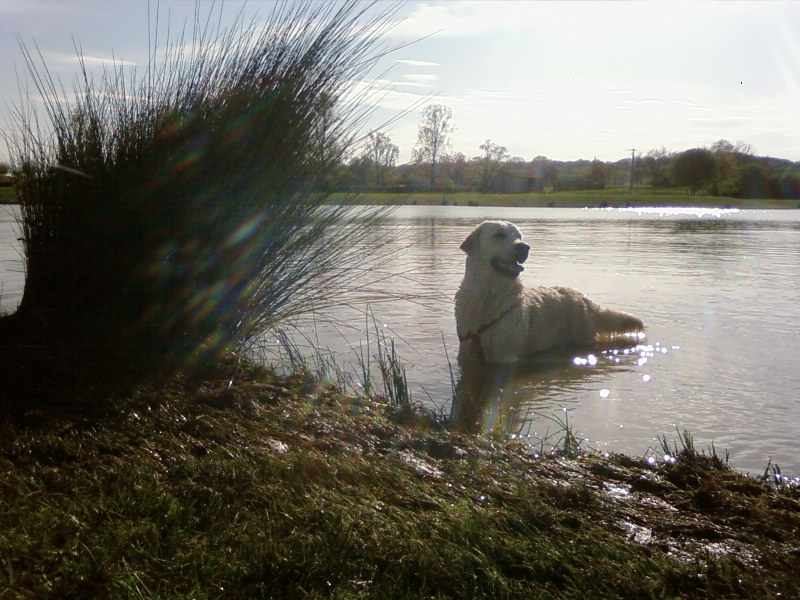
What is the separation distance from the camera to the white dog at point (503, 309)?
7824 millimetres

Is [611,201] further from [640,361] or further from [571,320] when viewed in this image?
[640,361]

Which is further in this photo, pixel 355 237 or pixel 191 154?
pixel 355 237

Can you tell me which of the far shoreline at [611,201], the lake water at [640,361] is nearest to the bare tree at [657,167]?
the far shoreline at [611,201]

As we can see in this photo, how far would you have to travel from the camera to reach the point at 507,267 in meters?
8.00

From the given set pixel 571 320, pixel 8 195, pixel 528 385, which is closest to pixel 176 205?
pixel 8 195

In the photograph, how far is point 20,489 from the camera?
275 cm

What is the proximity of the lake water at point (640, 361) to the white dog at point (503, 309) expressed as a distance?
1.03 ft

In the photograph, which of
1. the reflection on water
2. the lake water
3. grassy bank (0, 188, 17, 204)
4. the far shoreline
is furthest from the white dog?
the far shoreline

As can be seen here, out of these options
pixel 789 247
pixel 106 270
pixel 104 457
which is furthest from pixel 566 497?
pixel 789 247

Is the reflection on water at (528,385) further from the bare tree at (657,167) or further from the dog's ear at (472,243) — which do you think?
the bare tree at (657,167)

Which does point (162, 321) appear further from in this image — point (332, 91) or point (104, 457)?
point (332, 91)

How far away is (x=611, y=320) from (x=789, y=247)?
38.0ft

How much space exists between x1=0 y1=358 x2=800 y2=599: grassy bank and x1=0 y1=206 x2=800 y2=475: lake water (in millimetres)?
1288

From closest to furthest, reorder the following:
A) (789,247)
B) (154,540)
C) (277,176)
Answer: (154,540) → (277,176) → (789,247)
